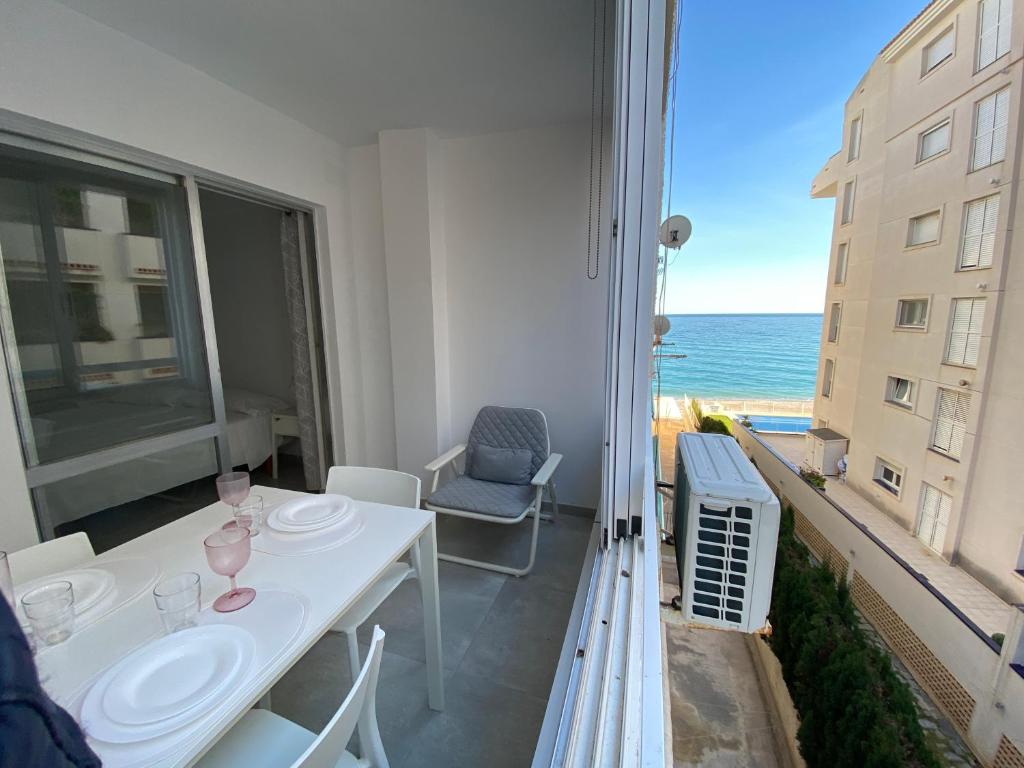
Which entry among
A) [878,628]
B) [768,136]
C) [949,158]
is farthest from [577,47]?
[878,628]

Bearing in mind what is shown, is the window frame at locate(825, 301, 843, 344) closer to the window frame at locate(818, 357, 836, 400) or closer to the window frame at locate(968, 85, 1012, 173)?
the window frame at locate(818, 357, 836, 400)

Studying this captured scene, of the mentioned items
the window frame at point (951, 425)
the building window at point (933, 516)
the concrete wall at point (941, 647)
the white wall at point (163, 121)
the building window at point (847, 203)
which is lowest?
the concrete wall at point (941, 647)

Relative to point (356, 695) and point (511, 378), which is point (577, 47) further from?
point (356, 695)

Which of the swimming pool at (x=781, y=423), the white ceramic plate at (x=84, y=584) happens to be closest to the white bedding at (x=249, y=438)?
the white ceramic plate at (x=84, y=584)

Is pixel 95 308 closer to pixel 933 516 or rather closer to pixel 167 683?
pixel 167 683

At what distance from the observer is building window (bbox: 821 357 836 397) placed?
0.87 metres

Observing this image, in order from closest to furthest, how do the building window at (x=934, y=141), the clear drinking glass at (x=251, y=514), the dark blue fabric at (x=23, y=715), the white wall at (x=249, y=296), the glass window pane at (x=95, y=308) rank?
1. the dark blue fabric at (x=23, y=715)
2. the building window at (x=934, y=141)
3. the clear drinking glass at (x=251, y=514)
4. the glass window pane at (x=95, y=308)
5. the white wall at (x=249, y=296)

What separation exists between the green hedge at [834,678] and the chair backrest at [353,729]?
36.1 inches

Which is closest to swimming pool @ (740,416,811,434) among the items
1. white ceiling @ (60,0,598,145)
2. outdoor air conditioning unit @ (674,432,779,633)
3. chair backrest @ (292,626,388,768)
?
outdoor air conditioning unit @ (674,432,779,633)

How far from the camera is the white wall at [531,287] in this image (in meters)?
2.56

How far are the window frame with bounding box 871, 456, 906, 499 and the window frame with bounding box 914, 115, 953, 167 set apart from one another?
57 cm

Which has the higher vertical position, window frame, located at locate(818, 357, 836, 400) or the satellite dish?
the satellite dish

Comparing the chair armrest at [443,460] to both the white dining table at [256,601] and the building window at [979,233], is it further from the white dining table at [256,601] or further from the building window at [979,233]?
the building window at [979,233]

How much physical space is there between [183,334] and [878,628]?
287 cm
